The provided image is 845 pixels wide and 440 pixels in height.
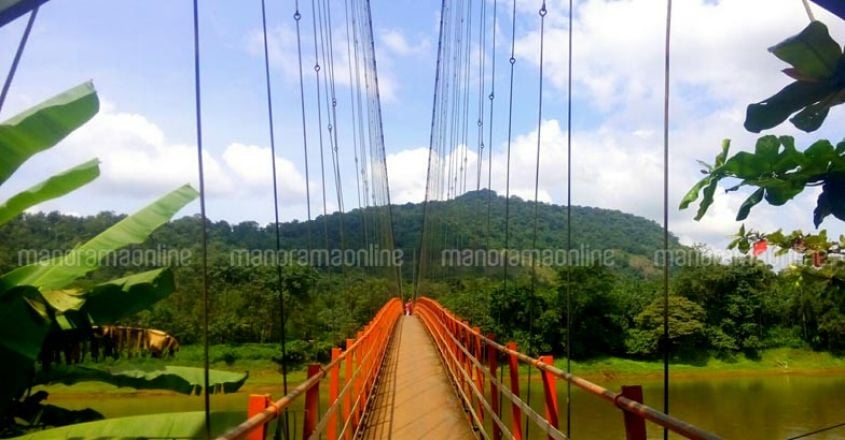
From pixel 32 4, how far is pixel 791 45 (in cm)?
133

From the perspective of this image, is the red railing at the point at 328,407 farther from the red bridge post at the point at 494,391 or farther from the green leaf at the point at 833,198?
the green leaf at the point at 833,198

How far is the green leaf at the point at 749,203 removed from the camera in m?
1.25

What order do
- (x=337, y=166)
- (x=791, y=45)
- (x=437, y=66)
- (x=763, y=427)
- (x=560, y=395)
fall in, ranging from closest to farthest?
(x=791, y=45) → (x=337, y=166) → (x=763, y=427) → (x=560, y=395) → (x=437, y=66)

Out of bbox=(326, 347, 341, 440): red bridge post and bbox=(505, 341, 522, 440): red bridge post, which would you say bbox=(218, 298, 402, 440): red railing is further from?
bbox=(505, 341, 522, 440): red bridge post

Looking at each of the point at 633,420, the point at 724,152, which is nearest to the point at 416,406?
the point at 633,420

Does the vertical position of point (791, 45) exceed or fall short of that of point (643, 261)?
it exceeds it

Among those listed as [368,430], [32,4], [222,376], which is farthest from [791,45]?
[368,430]

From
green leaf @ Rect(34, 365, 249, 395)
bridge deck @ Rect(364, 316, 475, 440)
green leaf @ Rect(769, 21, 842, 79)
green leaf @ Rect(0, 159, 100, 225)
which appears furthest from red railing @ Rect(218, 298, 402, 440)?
green leaf @ Rect(0, 159, 100, 225)

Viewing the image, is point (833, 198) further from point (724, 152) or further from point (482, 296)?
point (482, 296)

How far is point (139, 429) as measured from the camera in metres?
3.34

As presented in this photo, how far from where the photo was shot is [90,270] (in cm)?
406

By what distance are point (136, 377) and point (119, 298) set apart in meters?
0.46

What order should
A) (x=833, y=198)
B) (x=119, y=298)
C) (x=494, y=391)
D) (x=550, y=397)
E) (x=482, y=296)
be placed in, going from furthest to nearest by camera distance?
(x=482, y=296) → (x=494, y=391) → (x=119, y=298) → (x=550, y=397) → (x=833, y=198)

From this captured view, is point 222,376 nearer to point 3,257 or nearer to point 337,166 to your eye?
point 337,166
